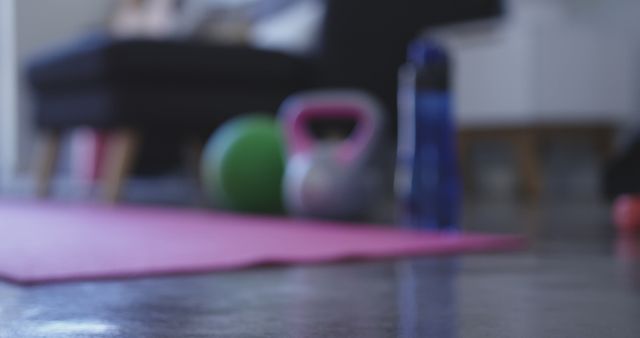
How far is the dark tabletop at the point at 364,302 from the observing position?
2.09ft

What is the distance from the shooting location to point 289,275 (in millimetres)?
978

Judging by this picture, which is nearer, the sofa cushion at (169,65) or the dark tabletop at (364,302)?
the dark tabletop at (364,302)

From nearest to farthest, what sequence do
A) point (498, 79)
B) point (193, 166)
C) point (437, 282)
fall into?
point (437, 282), point (498, 79), point (193, 166)

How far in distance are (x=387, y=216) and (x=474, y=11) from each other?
1.36 m

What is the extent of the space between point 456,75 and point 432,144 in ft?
5.17

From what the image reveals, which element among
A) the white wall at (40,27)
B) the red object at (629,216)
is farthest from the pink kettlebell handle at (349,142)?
the white wall at (40,27)

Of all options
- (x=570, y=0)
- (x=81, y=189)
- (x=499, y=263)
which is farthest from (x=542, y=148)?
(x=499, y=263)

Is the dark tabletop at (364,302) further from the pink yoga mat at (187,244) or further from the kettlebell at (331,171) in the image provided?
the kettlebell at (331,171)

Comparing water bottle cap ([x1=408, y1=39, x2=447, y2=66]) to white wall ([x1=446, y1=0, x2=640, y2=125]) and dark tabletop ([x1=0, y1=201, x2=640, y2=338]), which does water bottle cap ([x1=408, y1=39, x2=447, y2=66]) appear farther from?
white wall ([x1=446, y1=0, x2=640, y2=125])

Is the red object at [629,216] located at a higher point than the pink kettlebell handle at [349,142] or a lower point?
lower

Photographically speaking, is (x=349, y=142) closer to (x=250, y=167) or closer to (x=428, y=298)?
(x=250, y=167)

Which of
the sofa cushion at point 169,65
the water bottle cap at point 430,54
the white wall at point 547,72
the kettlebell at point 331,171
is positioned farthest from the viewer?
the white wall at point 547,72

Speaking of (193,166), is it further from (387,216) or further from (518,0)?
(387,216)

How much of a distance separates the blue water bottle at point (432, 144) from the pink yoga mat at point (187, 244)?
5cm
